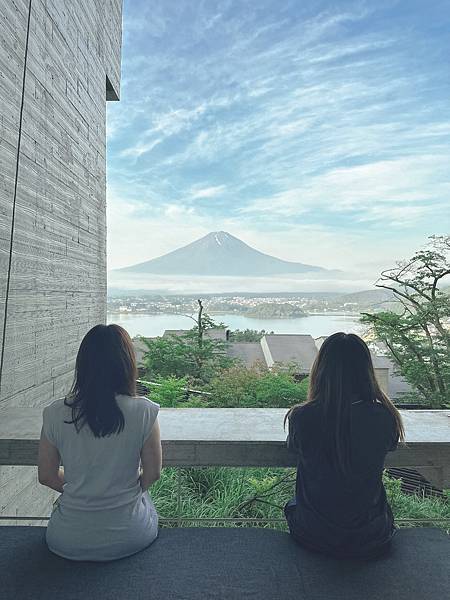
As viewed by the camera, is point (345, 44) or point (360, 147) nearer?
point (345, 44)

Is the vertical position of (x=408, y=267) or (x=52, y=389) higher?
(x=408, y=267)

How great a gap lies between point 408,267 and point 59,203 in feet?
18.4

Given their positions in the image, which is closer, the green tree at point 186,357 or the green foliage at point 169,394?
the green foliage at point 169,394

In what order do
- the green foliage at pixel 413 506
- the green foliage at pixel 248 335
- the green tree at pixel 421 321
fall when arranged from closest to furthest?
1. the green foliage at pixel 413 506
2. the green tree at pixel 421 321
3. the green foliage at pixel 248 335

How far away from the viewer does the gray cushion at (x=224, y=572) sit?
43.6 inches

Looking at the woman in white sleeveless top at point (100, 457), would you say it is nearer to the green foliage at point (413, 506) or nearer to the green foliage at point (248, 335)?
the green foliage at point (413, 506)

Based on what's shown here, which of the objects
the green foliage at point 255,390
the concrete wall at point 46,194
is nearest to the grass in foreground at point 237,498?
the concrete wall at point 46,194

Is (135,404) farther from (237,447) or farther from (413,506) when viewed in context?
(413,506)

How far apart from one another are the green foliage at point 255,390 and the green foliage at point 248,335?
2481 mm

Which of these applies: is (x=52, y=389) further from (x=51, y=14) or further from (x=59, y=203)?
(x=51, y=14)

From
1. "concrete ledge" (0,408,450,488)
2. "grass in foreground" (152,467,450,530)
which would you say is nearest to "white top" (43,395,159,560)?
"concrete ledge" (0,408,450,488)

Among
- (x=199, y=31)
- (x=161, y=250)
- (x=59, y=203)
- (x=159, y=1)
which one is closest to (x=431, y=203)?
(x=199, y=31)

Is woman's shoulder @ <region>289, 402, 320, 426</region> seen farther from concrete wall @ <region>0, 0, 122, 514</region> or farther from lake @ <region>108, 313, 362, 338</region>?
lake @ <region>108, 313, 362, 338</region>

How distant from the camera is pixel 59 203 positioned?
110 inches
